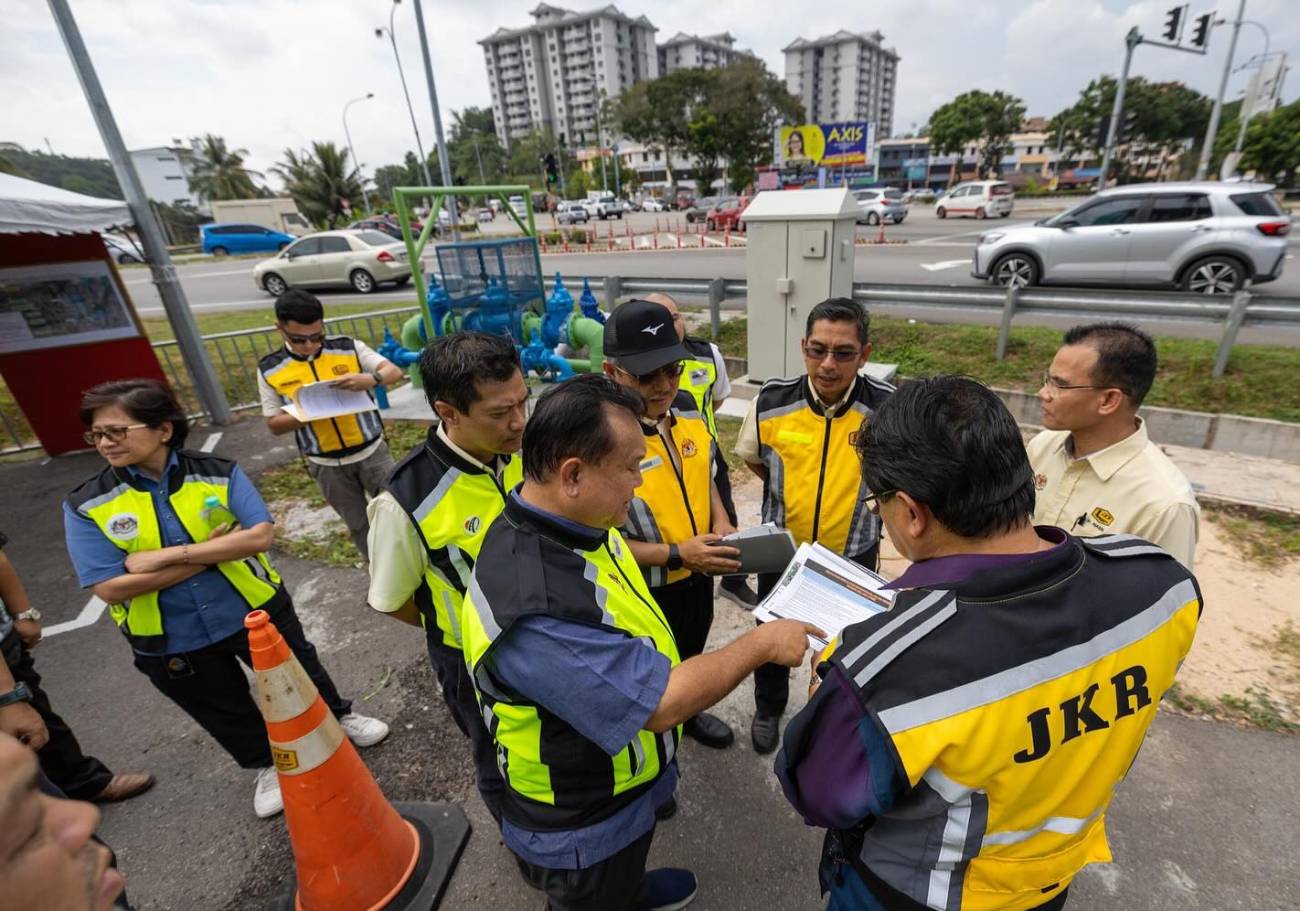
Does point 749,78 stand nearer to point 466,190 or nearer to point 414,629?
point 466,190

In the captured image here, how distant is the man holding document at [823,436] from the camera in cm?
242

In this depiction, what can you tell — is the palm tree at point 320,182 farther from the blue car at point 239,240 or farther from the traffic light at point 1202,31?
the traffic light at point 1202,31

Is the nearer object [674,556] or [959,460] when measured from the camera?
[959,460]

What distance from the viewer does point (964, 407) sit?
1176mm

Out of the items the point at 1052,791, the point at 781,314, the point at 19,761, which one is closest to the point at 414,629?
the point at 19,761

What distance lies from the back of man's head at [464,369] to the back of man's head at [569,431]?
58 centimetres

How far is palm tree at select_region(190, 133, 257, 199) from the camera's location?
4934 centimetres

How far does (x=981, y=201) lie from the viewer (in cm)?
2567

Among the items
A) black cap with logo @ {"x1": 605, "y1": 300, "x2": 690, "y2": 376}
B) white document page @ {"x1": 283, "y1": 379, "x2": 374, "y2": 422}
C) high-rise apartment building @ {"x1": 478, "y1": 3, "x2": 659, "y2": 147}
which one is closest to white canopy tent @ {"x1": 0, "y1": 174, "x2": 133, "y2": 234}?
white document page @ {"x1": 283, "y1": 379, "x2": 374, "y2": 422}

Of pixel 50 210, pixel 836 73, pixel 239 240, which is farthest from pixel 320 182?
pixel 836 73

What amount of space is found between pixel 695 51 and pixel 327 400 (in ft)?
400

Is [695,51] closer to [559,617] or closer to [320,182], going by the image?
[320,182]

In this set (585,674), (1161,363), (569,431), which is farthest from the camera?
(1161,363)

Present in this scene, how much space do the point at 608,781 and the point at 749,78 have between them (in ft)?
161
